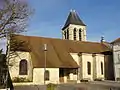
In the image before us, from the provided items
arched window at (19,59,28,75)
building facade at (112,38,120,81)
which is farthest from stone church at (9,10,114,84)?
building facade at (112,38,120,81)

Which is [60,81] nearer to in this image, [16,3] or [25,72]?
[25,72]

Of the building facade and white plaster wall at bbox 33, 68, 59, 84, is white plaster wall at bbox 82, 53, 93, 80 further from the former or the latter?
white plaster wall at bbox 33, 68, 59, 84

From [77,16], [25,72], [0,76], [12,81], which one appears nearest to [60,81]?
[25,72]

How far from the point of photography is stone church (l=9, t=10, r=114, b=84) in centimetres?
3139

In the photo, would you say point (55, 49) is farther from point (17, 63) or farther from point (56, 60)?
point (17, 63)

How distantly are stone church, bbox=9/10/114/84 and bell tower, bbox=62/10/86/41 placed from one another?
197 inches

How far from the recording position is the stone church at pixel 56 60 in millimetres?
31391

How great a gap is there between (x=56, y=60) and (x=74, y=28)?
1625cm

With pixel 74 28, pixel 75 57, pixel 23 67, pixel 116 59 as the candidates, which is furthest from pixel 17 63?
pixel 74 28

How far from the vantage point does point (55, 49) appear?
120 feet

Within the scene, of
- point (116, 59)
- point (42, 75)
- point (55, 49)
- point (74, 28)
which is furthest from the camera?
point (74, 28)

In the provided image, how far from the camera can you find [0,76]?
85.5 feet

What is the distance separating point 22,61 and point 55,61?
17.8ft

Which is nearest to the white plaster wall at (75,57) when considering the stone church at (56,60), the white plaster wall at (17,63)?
the stone church at (56,60)
